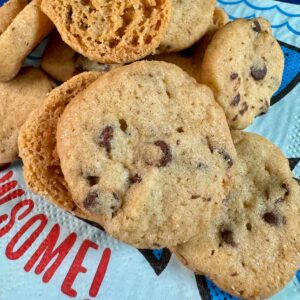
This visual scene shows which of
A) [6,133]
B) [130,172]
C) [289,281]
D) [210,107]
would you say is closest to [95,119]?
[130,172]

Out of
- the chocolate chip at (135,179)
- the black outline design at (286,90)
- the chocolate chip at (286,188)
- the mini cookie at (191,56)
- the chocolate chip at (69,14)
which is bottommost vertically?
the chocolate chip at (286,188)

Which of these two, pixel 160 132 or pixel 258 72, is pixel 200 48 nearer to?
pixel 258 72

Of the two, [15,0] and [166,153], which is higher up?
[15,0]

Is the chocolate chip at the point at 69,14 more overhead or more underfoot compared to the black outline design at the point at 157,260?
more overhead

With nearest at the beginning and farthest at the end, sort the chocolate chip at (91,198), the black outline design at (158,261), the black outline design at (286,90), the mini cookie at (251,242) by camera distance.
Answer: the chocolate chip at (91,198) < the mini cookie at (251,242) < the black outline design at (158,261) < the black outline design at (286,90)

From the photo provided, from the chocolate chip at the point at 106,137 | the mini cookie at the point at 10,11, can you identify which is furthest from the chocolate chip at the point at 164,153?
the mini cookie at the point at 10,11

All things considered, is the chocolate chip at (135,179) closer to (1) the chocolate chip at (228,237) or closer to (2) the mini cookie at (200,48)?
(1) the chocolate chip at (228,237)

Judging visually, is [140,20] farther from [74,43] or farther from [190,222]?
[190,222]
